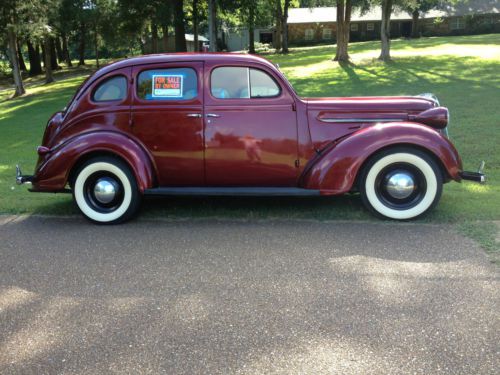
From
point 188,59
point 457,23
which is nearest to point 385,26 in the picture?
point 188,59

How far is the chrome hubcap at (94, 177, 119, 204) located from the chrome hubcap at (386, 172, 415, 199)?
3.03 metres

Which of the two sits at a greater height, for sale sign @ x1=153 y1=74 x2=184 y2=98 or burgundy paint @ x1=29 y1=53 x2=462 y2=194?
for sale sign @ x1=153 y1=74 x2=184 y2=98

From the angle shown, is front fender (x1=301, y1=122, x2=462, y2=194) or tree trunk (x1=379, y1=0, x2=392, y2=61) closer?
front fender (x1=301, y1=122, x2=462, y2=194)

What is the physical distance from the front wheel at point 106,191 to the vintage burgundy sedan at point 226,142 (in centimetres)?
1

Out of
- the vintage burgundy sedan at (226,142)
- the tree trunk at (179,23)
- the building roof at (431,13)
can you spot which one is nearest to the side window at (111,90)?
the vintage burgundy sedan at (226,142)

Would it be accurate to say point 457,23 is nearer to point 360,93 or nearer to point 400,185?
point 360,93

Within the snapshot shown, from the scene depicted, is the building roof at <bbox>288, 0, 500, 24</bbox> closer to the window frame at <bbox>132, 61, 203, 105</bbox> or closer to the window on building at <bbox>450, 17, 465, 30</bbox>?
the window on building at <bbox>450, 17, 465, 30</bbox>

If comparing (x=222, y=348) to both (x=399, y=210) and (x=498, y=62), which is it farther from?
(x=498, y=62)

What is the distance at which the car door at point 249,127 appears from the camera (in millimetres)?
5391

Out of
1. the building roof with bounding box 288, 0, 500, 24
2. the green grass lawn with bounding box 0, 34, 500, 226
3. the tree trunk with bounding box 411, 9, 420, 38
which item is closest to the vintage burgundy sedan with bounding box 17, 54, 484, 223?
the green grass lawn with bounding box 0, 34, 500, 226

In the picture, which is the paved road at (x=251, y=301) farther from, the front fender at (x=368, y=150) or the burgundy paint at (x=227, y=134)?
the burgundy paint at (x=227, y=134)

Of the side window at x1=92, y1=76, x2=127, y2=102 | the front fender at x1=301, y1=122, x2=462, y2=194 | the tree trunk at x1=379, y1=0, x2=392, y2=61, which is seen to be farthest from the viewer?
the tree trunk at x1=379, y1=0, x2=392, y2=61

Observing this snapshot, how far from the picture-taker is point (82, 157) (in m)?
5.54

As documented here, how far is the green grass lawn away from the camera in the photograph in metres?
5.75
